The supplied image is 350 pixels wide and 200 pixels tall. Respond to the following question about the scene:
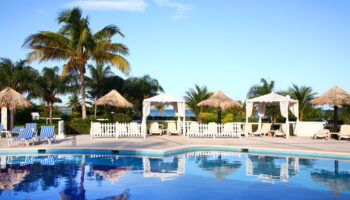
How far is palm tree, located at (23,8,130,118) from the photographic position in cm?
1811

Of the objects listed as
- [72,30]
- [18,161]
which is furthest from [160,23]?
[18,161]

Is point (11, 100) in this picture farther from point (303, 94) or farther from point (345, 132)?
point (303, 94)

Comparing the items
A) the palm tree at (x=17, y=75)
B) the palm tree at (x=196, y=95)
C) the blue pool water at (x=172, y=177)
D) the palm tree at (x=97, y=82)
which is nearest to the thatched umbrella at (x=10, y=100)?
the palm tree at (x=17, y=75)

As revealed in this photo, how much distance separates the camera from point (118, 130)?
49.7 ft

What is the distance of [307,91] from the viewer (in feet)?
63.6

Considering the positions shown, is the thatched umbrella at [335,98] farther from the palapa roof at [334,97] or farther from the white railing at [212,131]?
the white railing at [212,131]

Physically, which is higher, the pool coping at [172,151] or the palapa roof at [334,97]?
the palapa roof at [334,97]

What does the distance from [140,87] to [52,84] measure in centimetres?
737

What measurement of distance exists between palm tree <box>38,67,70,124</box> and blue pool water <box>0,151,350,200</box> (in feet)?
47.8

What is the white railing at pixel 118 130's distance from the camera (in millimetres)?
15102

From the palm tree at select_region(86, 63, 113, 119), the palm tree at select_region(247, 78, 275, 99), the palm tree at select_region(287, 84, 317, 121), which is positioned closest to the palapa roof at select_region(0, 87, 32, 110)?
the palm tree at select_region(86, 63, 113, 119)

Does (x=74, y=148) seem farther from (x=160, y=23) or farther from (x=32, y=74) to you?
(x=160, y=23)

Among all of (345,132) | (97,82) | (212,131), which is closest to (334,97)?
(345,132)

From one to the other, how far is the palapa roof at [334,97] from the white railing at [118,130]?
9.18 metres
